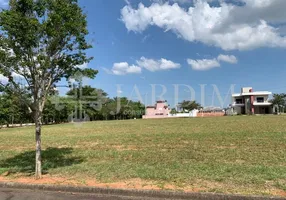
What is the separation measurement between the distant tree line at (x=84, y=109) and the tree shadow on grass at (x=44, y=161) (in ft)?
106

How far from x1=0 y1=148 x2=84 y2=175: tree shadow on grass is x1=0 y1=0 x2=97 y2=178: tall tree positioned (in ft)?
5.05

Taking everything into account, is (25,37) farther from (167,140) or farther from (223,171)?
Result: (167,140)

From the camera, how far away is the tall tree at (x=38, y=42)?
6.93 metres

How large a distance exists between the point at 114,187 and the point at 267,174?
11.3 feet

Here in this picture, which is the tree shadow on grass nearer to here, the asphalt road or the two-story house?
the asphalt road

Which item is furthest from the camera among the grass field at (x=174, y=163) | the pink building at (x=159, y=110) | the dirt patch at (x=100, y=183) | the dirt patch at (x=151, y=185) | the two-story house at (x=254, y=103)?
the pink building at (x=159, y=110)

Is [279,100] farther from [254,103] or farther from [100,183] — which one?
[100,183]

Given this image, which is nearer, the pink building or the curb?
the curb

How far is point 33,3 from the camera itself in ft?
23.3

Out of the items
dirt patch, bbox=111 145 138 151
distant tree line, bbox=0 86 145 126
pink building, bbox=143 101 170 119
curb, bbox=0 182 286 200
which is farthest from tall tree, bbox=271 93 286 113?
curb, bbox=0 182 286 200

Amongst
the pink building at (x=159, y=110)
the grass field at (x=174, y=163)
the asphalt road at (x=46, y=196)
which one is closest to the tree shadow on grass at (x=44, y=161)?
the grass field at (x=174, y=163)

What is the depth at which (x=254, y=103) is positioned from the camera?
227ft

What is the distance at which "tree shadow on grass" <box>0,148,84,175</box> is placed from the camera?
8750 millimetres

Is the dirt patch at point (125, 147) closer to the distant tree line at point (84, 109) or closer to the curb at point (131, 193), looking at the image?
the curb at point (131, 193)
